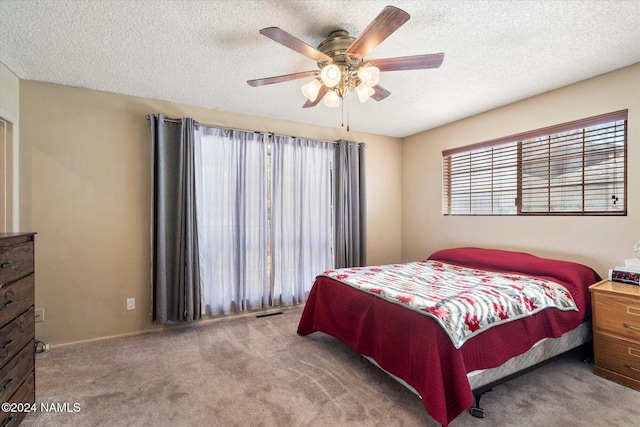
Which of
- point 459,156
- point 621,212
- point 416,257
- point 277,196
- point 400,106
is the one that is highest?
point 400,106

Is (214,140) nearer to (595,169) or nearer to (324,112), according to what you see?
(324,112)

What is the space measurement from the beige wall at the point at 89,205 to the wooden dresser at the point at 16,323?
1.08 m

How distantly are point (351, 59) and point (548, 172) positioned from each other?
2.52 m

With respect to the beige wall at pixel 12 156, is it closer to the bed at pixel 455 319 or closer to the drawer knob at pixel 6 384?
the drawer knob at pixel 6 384

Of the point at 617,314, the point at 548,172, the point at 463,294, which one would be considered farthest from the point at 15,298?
the point at 548,172

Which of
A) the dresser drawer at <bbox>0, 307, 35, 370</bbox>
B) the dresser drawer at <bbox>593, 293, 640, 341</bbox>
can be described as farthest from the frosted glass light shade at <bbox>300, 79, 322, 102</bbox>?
the dresser drawer at <bbox>593, 293, 640, 341</bbox>

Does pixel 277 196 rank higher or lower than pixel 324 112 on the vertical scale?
lower

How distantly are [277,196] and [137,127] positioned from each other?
1661 mm

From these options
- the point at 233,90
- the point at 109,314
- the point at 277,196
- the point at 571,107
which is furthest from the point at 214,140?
the point at 571,107

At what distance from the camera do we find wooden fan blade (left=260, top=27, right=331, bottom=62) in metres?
1.52

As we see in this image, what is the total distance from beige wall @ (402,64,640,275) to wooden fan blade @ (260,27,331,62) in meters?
2.51

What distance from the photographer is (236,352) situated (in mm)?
2617

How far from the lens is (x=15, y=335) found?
163cm

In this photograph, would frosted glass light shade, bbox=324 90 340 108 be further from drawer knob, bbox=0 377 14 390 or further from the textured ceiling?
drawer knob, bbox=0 377 14 390
